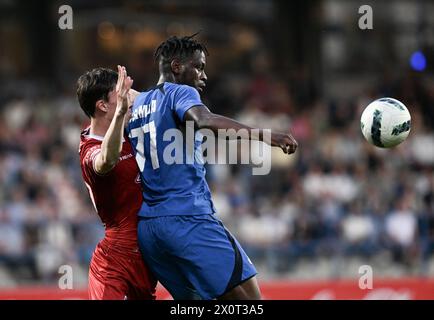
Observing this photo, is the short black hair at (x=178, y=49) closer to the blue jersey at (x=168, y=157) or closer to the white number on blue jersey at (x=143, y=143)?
the blue jersey at (x=168, y=157)

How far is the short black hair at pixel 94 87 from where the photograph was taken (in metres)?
6.66

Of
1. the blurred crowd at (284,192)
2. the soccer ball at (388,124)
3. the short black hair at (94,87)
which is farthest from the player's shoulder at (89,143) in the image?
the blurred crowd at (284,192)

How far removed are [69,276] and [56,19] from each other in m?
7.94

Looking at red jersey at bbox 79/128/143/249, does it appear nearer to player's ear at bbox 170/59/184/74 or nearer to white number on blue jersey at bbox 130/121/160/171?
white number on blue jersey at bbox 130/121/160/171

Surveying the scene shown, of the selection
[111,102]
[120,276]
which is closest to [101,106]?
[111,102]

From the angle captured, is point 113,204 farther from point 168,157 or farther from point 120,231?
point 168,157

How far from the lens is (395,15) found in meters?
19.5

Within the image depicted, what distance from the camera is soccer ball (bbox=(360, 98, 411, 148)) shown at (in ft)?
23.0

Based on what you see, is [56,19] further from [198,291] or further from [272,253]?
[198,291]

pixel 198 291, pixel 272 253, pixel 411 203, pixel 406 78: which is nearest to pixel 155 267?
pixel 198 291

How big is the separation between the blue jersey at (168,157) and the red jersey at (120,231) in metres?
0.14

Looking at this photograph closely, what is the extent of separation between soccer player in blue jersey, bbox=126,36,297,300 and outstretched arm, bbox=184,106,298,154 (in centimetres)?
1

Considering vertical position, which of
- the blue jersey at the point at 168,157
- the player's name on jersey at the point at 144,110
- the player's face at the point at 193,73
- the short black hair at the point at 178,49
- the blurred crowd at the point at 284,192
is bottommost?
the blurred crowd at the point at 284,192

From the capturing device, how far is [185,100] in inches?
242
